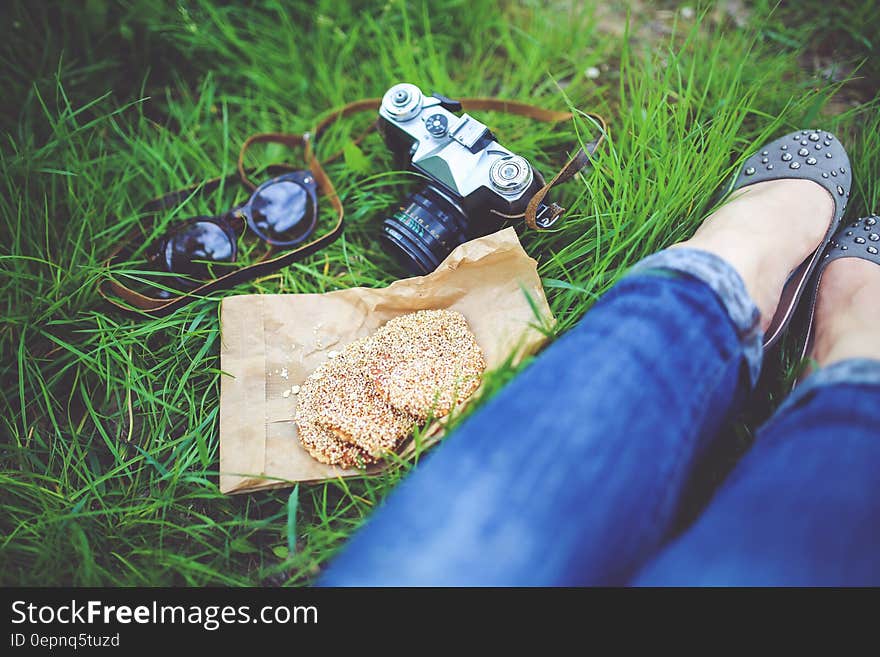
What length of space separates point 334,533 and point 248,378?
0.39m

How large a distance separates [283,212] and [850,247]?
1397 millimetres

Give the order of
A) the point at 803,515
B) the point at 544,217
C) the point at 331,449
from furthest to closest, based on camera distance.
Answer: the point at 544,217 < the point at 331,449 < the point at 803,515

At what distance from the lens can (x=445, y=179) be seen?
135 centimetres

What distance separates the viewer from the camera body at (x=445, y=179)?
1.31 m

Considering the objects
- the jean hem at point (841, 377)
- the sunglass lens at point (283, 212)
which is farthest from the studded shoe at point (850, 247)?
the sunglass lens at point (283, 212)

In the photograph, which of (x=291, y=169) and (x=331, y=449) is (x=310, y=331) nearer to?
(x=331, y=449)

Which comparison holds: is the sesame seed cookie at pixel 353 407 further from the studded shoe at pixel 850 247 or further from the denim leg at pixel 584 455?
the studded shoe at pixel 850 247

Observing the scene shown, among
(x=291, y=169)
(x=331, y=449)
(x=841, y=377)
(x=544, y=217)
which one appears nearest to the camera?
(x=841, y=377)

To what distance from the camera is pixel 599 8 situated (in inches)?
71.6

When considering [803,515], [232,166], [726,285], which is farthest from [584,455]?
[232,166]

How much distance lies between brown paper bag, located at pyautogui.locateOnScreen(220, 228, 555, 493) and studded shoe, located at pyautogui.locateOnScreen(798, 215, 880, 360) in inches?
26.4

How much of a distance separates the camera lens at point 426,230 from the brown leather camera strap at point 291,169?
0.14 meters
